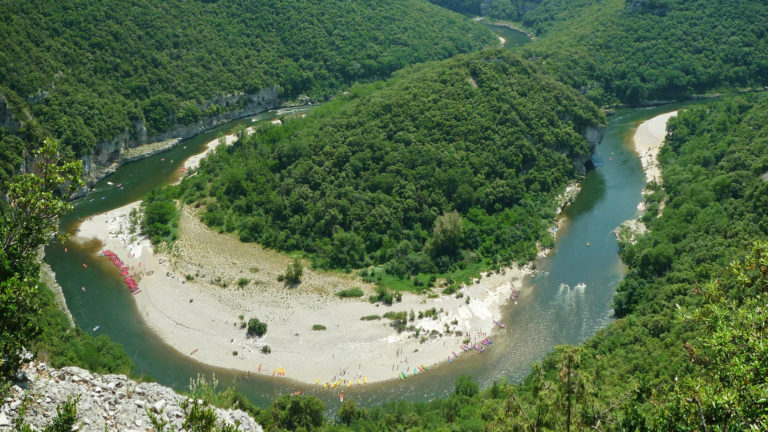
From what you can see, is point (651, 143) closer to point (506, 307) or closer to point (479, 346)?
point (506, 307)

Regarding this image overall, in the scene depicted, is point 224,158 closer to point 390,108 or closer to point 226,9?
point 390,108

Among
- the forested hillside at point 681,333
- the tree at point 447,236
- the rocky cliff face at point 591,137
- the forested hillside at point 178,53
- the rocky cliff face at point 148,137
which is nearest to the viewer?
the forested hillside at point 681,333

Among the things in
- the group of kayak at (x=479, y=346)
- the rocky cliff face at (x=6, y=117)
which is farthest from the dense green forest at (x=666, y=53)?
the rocky cliff face at (x=6, y=117)

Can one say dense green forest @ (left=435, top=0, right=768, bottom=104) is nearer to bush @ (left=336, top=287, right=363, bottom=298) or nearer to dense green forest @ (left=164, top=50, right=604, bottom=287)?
dense green forest @ (left=164, top=50, right=604, bottom=287)

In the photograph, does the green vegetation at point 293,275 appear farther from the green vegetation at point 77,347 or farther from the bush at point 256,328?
the green vegetation at point 77,347

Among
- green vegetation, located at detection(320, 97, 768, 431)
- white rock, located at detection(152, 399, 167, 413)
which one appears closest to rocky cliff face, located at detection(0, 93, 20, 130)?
white rock, located at detection(152, 399, 167, 413)

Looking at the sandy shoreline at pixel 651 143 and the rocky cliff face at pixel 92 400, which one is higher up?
the rocky cliff face at pixel 92 400

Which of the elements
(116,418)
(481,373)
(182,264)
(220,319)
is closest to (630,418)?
(116,418)

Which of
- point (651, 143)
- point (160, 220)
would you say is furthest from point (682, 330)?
point (651, 143)
